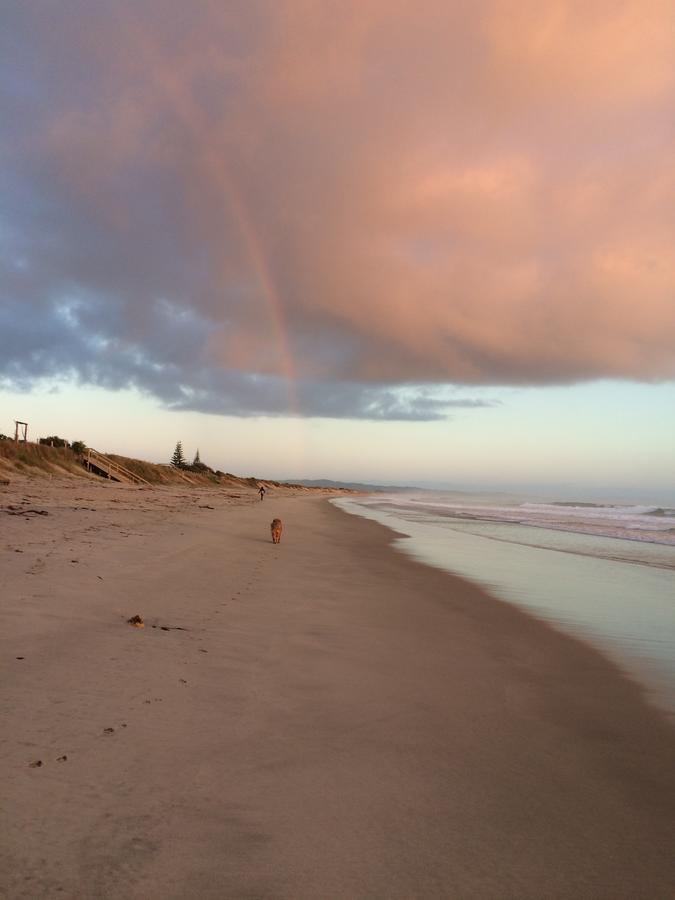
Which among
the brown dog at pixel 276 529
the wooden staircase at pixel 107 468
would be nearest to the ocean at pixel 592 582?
the brown dog at pixel 276 529

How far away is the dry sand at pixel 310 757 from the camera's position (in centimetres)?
275

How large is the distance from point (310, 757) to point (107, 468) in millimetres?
46105

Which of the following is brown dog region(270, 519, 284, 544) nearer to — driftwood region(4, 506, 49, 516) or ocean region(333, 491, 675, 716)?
ocean region(333, 491, 675, 716)

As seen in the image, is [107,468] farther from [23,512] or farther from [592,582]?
[592,582]

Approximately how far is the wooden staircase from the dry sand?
3959cm

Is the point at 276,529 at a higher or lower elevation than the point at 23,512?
lower

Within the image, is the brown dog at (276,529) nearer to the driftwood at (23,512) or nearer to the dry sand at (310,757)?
the driftwood at (23,512)

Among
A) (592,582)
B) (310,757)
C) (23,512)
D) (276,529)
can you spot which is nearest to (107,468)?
(23,512)

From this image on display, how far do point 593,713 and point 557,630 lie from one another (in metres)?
3.32

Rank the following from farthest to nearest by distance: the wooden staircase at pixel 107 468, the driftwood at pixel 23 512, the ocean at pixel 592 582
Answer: the wooden staircase at pixel 107 468 → the driftwood at pixel 23 512 → the ocean at pixel 592 582

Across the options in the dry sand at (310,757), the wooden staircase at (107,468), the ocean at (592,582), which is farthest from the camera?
the wooden staircase at (107,468)

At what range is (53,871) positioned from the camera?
253 cm

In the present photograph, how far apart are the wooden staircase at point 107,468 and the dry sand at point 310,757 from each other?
3959 cm

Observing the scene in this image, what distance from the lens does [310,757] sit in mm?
3891
